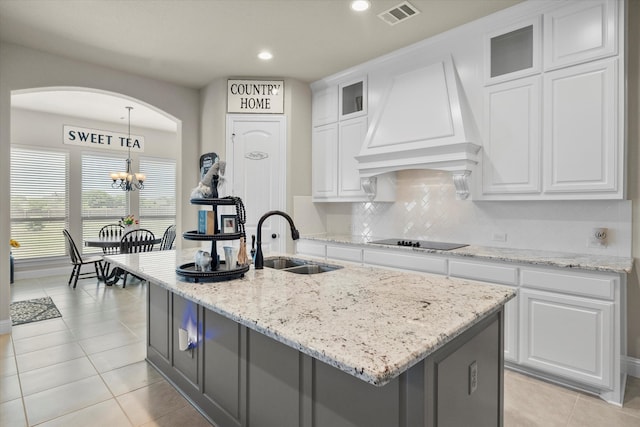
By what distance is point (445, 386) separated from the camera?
1.21 m

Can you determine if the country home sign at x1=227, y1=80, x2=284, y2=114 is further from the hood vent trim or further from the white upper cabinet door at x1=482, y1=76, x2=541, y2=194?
the white upper cabinet door at x1=482, y1=76, x2=541, y2=194

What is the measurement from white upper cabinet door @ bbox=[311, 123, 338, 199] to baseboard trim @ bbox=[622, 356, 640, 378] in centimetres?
301

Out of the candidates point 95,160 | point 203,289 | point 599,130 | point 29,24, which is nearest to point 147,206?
point 95,160

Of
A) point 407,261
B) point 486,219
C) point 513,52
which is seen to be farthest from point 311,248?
point 513,52

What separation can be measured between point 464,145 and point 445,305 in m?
1.95

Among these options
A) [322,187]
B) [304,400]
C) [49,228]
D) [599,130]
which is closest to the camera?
[304,400]

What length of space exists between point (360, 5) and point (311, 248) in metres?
2.55

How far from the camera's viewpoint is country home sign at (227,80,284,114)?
14.4 feet

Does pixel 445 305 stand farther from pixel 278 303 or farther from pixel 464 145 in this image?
pixel 464 145

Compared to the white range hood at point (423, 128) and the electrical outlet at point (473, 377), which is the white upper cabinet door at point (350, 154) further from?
the electrical outlet at point (473, 377)

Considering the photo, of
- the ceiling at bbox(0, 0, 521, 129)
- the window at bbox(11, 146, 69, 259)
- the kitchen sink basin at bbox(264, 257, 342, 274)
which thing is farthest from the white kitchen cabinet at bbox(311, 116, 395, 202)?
the window at bbox(11, 146, 69, 259)

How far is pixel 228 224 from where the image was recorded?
200 centimetres

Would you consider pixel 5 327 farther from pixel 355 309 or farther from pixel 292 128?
pixel 355 309

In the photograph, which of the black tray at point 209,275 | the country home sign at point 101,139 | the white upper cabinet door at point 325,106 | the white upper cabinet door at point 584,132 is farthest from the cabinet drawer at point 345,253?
the country home sign at point 101,139
